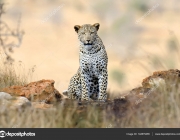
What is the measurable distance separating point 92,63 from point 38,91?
1.21m

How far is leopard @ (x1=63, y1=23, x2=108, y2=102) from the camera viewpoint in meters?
13.7

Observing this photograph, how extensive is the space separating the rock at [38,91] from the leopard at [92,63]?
29.2 inches

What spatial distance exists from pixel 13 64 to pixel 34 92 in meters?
2.66

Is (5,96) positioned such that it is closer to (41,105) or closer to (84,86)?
(41,105)

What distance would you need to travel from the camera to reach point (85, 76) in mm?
14078

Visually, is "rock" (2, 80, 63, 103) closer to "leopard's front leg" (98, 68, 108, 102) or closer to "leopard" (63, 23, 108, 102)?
"leopard" (63, 23, 108, 102)

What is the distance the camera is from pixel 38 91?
13344 millimetres

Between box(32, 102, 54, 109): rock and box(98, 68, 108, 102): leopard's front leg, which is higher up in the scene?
box(98, 68, 108, 102): leopard's front leg

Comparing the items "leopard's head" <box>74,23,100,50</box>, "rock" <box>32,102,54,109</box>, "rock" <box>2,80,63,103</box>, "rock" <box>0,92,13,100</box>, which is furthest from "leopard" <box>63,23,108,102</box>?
"rock" <box>0,92,13,100</box>

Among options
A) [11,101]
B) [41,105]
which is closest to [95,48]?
[41,105]

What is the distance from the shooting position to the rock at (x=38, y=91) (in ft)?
43.4

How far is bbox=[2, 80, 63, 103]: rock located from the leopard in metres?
0.74
